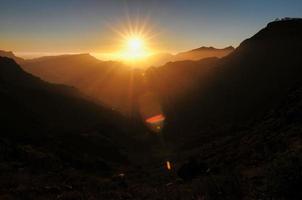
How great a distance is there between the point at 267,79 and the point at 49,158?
216 ft

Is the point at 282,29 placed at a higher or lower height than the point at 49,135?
higher

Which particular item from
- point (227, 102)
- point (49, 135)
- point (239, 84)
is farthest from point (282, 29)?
point (49, 135)

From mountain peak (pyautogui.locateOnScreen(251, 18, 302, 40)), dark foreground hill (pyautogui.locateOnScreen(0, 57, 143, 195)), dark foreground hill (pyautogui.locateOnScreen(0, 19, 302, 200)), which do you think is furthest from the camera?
mountain peak (pyautogui.locateOnScreen(251, 18, 302, 40))

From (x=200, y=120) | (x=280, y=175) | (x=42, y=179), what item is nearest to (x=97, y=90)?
(x=200, y=120)

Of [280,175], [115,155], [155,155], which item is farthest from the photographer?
[155,155]

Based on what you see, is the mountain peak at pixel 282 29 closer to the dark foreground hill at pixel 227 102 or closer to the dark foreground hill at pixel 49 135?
the dark foreground hill at pixel 227 102

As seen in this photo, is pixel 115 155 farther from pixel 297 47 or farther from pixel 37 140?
pixel 297 47

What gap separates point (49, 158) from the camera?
32.2 m

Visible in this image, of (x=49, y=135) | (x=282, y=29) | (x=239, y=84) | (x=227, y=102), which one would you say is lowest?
(x=49, y=135)

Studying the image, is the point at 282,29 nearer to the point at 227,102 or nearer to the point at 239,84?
the point at 239,84

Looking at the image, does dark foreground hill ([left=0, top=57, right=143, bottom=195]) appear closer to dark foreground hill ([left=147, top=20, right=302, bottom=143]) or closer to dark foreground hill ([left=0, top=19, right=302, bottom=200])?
dark foreground hill ([left=0, top=19, right=302, bottom=200])

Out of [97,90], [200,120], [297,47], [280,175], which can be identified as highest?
[97,90]

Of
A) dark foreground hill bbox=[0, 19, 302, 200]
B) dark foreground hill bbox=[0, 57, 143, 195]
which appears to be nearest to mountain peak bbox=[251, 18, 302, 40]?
dark foreground hill bbox=[0, 19, 302, 200]

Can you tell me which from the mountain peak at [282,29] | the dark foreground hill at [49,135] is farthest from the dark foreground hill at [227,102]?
the dark foreground hill at [49,135]
